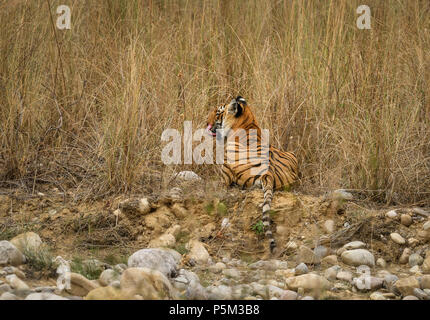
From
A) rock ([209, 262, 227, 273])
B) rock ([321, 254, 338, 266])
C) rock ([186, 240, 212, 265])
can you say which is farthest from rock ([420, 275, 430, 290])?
rock ([186, 240, 212, 265])

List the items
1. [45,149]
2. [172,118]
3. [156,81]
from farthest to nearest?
[156,81] < [172,118] < [45,149]

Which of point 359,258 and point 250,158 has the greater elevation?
point 250,158

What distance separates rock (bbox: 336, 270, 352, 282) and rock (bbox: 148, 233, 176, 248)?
127 centimetres

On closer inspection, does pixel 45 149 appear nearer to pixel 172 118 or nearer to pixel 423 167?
pixel 172 118

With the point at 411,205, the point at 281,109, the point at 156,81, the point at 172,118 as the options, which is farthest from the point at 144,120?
the point at 411,205

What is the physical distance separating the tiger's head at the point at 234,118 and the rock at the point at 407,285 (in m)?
2.14

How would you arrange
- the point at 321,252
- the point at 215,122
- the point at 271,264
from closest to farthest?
the point at 271,264 < the point at 321,252 < the point at 215,122

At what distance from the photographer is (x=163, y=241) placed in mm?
4461

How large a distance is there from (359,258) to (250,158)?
4.41 feet

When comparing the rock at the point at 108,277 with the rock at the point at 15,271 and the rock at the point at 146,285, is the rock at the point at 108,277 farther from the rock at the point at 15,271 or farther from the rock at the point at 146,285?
the rock at the point at 15,271

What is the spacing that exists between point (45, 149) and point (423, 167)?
3371mm

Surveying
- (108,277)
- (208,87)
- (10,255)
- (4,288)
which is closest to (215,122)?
(208,87)

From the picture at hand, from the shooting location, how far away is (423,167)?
16.7 ft

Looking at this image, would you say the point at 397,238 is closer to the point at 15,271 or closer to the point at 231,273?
the point at 231,273
